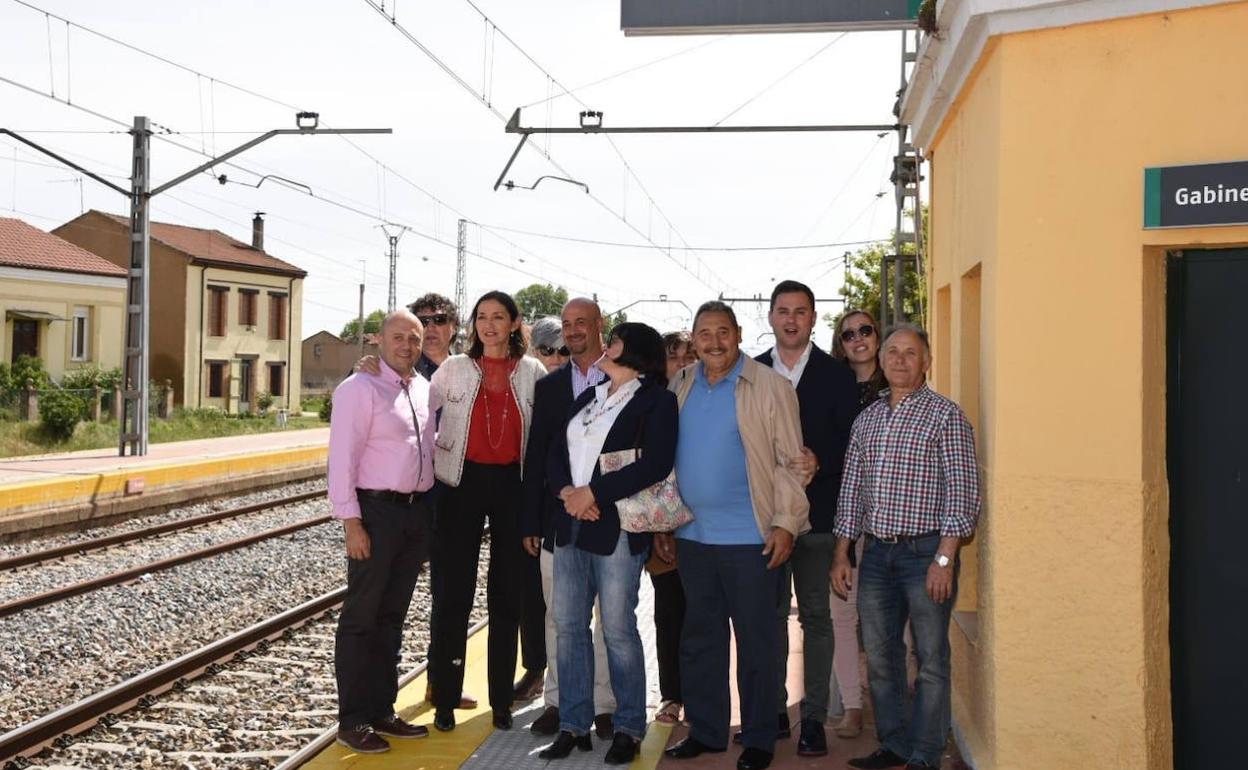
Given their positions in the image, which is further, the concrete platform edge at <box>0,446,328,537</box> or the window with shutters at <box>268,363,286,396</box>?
the window with shutters at <box>268,363,286,396</box>

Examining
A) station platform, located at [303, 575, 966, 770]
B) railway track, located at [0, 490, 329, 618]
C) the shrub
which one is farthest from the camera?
the shrub

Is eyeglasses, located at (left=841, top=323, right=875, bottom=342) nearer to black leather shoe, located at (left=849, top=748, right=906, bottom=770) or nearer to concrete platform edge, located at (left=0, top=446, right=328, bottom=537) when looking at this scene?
black leather shoe, located at (left=849, top=748, right=906, bottom=770)

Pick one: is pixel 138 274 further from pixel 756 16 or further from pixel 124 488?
pixel 756 16

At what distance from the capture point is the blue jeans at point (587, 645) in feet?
18.3

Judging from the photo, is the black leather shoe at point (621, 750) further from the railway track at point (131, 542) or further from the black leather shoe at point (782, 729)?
the railway track at point (131, 542)

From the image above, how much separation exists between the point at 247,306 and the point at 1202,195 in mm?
49614

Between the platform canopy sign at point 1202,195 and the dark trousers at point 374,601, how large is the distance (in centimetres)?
333

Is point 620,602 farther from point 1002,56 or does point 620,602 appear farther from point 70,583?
point 70,583

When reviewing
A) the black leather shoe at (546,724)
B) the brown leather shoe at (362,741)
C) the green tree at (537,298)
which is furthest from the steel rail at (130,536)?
the green tree at (537,298)

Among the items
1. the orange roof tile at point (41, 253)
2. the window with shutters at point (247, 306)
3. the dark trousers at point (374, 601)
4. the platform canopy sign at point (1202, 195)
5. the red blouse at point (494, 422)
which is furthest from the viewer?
the window with shutters at point (247, 306)

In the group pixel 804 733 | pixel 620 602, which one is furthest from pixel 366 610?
pixel 804 733

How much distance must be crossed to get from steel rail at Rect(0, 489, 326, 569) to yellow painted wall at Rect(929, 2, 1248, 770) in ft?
35.7

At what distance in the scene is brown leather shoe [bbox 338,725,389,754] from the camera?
5.69 m

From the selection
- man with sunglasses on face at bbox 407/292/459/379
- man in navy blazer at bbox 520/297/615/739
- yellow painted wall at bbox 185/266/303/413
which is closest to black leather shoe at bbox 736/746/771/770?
man in navy blazer at bbox 520/297/615/739
